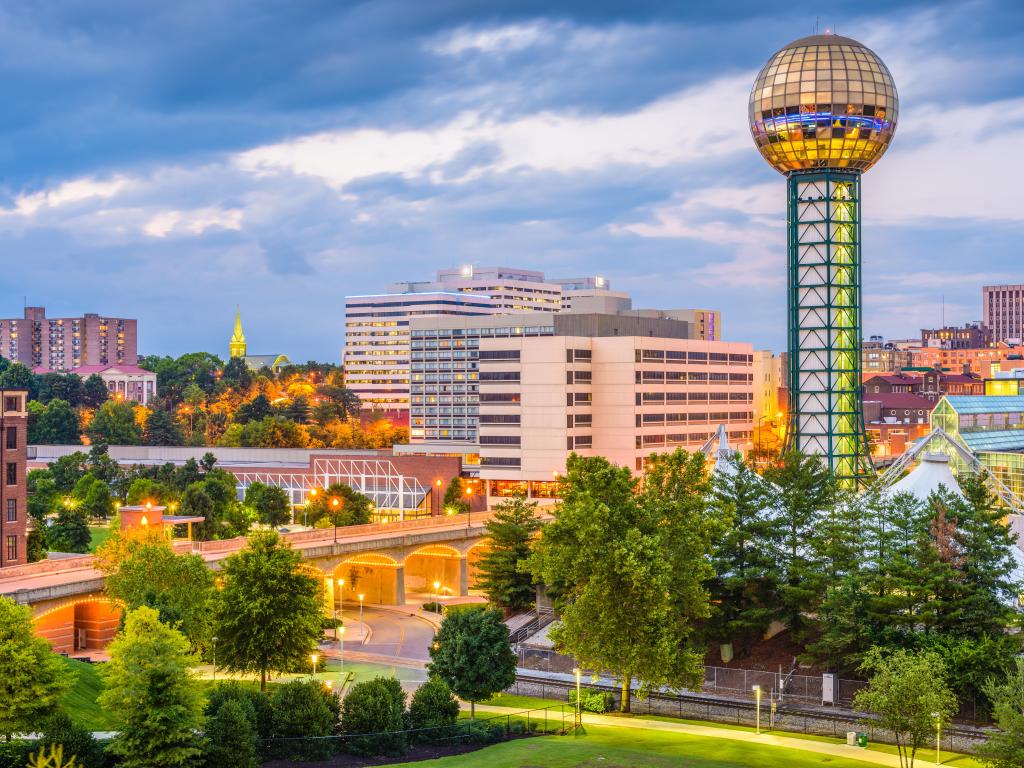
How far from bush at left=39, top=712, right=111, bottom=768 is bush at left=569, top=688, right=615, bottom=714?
92.0 feet

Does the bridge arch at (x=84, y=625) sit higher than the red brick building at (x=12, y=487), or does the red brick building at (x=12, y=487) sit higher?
the red brick building at (x=12, y=487)

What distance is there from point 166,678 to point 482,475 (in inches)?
4236

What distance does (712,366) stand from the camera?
179000 millimetres

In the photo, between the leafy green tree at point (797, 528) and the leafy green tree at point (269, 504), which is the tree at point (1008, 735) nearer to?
the leafy green tree at point (797, 528)

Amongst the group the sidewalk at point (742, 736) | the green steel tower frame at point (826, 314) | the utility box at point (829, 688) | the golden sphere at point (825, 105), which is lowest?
the sidewalk at point (742, 736)

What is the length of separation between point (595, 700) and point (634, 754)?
13.5 meters

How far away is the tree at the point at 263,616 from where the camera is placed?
7019cm

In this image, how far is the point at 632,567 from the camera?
67.3 m

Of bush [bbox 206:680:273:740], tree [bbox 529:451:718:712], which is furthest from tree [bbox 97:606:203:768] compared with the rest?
tree [bbox 529:451:718:712]

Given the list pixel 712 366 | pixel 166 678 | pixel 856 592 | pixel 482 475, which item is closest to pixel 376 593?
pixel 482 475

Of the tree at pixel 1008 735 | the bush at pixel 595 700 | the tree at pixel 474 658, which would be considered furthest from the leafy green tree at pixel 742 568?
the tree at pixel 1008 735

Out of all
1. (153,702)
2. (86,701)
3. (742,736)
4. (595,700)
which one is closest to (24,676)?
(153,702)

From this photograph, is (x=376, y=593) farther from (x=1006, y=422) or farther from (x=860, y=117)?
(x=860, y=117)

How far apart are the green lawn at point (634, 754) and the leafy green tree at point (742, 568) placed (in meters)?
14.4
